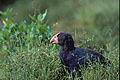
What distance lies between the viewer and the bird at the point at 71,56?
11.4ft

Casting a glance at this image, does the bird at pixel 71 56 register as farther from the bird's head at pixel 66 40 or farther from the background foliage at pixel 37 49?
the background foliage at pixel 37 49

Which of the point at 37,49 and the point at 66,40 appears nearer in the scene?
the point at 66,40

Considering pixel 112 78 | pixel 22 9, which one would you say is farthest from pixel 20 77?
pixel 22 9

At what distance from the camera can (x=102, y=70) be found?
11.2ft

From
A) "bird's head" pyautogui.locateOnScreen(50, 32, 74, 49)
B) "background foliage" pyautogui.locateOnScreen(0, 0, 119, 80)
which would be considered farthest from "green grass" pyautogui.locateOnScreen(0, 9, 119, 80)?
"bird's head" pyautogui.locateOnScreen(50, 32, 74, 49)

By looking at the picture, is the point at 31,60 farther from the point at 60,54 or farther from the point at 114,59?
the point at 114,59

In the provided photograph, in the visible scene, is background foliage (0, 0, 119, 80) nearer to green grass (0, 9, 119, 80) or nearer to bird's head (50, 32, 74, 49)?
green grass (0, 9, 119, 80)

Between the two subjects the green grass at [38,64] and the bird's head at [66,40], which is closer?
the green grass at [38,64]

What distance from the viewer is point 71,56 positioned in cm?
352

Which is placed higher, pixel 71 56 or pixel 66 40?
pixel 66 40

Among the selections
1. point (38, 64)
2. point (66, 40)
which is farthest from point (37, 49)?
point (66, 40)

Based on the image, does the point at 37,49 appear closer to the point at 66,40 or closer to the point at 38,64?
the point at 38,64

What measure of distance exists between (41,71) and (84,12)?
4699 millimetres

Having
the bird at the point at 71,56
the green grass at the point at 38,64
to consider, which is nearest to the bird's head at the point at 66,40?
the bird at the point at 71,56
